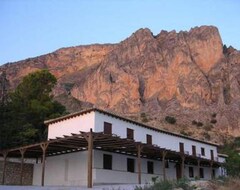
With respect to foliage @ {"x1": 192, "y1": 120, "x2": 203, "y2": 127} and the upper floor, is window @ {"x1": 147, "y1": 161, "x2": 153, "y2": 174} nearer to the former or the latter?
the upper floor

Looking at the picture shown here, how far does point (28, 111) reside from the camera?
119 feet

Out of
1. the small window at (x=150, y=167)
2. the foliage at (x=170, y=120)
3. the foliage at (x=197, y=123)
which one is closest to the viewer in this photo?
the small window at (x=150, y=167)

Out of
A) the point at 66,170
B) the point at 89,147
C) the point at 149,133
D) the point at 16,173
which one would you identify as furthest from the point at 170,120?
the point at 89,147

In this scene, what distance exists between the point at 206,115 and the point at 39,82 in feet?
144

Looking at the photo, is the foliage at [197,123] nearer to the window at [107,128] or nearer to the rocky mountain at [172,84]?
the rocky mountain at [172,84]

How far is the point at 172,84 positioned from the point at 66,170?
62086 millimetres

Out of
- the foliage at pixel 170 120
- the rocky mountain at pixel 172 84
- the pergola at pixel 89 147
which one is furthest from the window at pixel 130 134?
the foliage at pixel 170 120

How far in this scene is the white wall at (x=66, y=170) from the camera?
26.1m

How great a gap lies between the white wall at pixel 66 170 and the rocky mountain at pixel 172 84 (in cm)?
4161

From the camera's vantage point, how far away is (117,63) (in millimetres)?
95312

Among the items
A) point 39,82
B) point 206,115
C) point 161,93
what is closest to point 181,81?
point 161,93

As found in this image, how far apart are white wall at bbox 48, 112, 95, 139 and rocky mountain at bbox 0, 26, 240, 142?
42388mm

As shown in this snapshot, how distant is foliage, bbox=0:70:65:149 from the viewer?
32.6 meters

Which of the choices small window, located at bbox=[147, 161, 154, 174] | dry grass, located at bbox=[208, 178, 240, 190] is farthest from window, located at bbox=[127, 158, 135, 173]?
dry grass, located at bbox=[208, 178, 240, 190]
